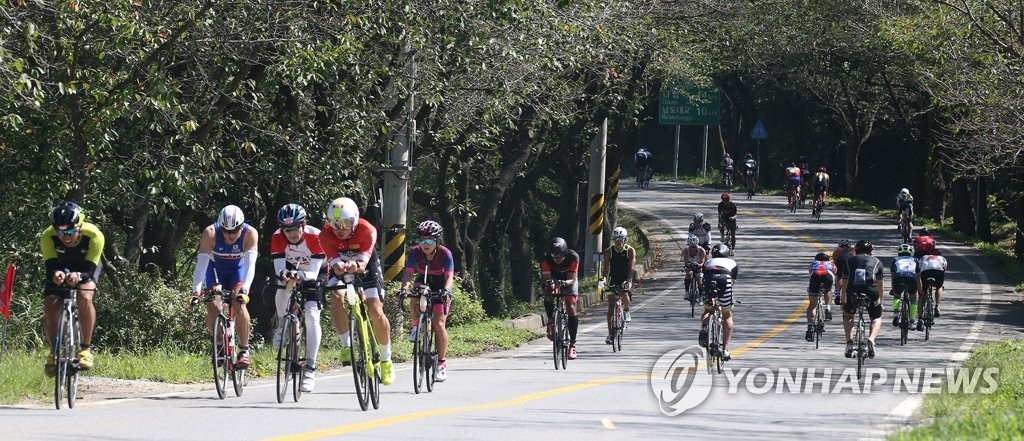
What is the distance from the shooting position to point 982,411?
12680mm

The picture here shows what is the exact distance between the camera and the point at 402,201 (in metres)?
21.8

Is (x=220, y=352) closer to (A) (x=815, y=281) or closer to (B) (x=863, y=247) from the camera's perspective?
(B) (x=863, y=247)

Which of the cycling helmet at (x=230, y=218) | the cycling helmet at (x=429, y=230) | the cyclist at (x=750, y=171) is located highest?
the cyclist at (x=750, y=171)

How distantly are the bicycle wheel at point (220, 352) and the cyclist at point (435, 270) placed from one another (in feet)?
6.45

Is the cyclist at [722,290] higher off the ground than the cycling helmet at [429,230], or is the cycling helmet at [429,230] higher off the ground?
the cycling helmet at [429,230]

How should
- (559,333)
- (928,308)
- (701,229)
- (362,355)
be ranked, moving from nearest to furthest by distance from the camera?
(362,355) → (559,333) → (928,308) → (701,229)

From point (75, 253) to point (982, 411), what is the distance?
7510 mm

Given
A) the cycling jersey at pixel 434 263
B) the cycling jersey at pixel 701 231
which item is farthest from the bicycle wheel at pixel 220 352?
the cycling jersey at pixel 701 231

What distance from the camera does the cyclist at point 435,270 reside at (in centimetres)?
1473

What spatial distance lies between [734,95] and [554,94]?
136 feet

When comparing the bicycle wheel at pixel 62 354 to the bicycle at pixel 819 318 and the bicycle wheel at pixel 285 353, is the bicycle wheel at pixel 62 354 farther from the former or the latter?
the bicycle at pixel 819 318

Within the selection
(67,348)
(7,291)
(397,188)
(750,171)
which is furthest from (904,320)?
(750,171)

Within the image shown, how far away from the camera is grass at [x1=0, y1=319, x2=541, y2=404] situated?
13289 millimetres

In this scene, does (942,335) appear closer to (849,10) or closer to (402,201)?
(402,201)
